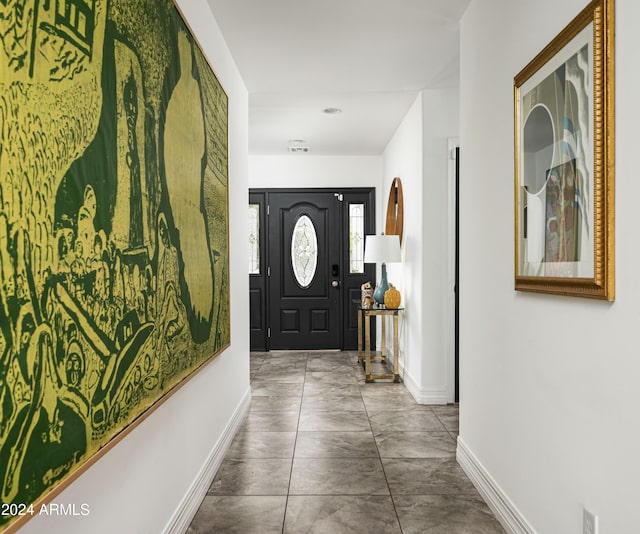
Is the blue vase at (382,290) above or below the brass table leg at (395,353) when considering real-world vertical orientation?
above

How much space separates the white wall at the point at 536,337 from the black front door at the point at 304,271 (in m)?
4.14

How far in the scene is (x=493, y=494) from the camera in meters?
2.50

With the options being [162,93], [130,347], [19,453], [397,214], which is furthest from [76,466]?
[397,214]

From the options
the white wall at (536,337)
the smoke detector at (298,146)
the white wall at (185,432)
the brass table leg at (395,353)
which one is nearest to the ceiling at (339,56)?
the white wall at (185,432)

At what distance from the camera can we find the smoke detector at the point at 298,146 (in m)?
6.23

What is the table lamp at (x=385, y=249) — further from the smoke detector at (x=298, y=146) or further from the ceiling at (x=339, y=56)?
the smoke detector at (x=298, y=146)

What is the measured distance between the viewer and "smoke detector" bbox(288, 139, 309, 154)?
623 cm

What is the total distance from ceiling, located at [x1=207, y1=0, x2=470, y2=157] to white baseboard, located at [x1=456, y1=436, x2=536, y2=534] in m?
2.42

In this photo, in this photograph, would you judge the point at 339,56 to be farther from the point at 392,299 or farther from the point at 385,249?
the point at 392,299

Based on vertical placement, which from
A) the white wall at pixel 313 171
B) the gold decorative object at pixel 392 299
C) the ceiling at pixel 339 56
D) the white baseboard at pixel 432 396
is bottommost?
the white baseboard at pixel 432 396

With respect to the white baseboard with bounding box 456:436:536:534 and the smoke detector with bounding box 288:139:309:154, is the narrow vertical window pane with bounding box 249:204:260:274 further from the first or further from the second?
the white baseboard with bounding box 456:436:536:534

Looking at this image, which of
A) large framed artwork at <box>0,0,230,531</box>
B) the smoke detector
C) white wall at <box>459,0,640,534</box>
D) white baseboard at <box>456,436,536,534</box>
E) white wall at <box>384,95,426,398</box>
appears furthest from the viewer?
the smoke detector

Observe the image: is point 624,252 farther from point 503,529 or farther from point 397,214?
point 397,214

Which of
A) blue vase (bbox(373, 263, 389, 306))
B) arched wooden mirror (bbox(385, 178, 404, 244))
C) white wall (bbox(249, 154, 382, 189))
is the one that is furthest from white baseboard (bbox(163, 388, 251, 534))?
white wall (bbox(249, 154, 382, 189))
